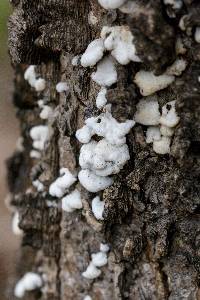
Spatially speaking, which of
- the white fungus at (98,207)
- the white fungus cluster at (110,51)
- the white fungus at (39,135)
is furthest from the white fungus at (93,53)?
the white fungus at (39,135)

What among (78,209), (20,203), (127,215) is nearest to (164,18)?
(127,215)

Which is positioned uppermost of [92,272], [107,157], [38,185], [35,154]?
[107,157]

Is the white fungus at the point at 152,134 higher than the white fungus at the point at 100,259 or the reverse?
higher

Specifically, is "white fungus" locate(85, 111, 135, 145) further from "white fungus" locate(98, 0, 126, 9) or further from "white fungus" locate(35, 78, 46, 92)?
"white fungus" locate(35, 78, 46, 92)

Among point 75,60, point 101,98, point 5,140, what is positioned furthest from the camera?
point 5,140

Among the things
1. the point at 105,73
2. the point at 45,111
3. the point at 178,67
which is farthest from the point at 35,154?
the point at 178,67

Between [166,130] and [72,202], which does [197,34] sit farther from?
[72,202]

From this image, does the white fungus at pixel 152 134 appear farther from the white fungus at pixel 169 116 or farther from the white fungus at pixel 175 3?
the white fungus at pixel 175 3

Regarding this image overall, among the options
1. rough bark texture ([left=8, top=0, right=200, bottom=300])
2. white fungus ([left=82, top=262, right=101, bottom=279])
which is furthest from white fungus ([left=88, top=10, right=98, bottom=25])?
white fungus ([left=82, top=262, right=101, bottom=279])
